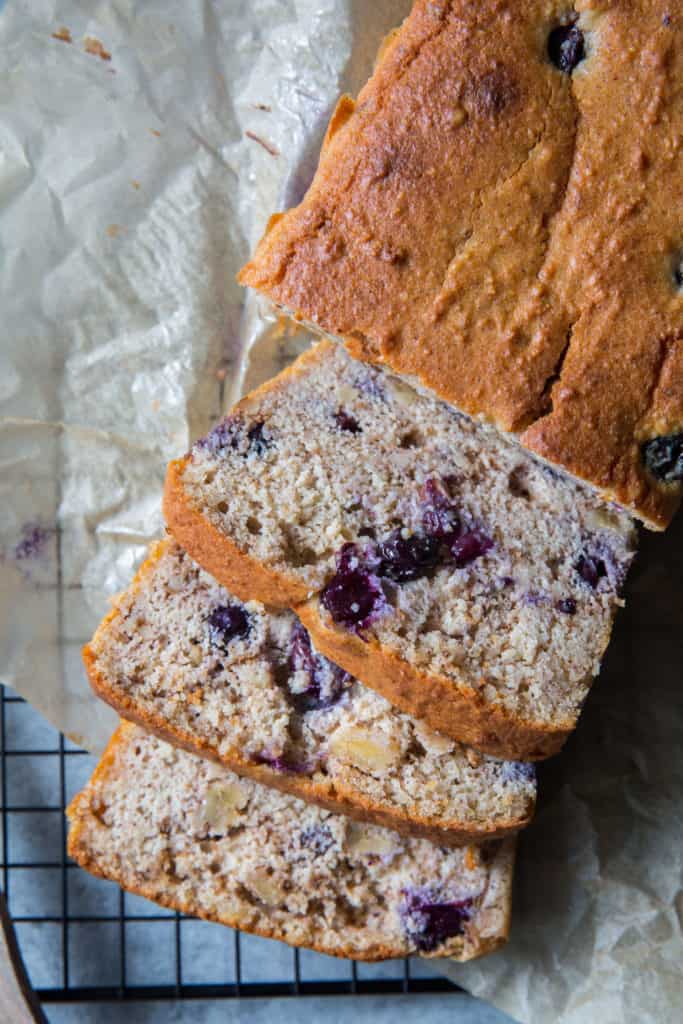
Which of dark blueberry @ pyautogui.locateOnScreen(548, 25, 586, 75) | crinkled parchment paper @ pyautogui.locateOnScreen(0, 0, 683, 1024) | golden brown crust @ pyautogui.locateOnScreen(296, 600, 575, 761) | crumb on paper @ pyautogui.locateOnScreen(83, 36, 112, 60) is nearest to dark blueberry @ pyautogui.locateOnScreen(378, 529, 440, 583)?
golden brown crust @ pyautogui.locateOnScreen(296, 600, 575, 761)

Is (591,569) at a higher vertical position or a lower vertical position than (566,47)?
lower

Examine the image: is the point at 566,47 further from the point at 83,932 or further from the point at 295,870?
the point at 83,932

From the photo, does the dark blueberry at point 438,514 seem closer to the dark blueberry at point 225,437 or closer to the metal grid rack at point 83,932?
the dark blueberry at point 225,437

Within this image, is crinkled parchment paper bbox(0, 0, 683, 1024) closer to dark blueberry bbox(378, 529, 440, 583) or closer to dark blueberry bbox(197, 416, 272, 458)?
dark blueberry bbox(197, 416, 272, 458)

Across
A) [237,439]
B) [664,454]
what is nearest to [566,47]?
[664,454]

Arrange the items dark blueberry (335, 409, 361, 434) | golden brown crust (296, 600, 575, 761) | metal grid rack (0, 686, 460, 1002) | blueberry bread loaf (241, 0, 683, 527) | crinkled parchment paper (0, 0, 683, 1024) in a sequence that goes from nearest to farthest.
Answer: blueberry bread loaf (241, 0, 683, 527), golden brown crust (296, 600, 575, 761), dark blueberry (335, 409, 361, 434), crinkled parchment paper (0, 0, 683, 1024), metal grid rack (0, 686, 460, 1002)

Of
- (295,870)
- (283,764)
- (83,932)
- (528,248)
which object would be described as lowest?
(83,932)

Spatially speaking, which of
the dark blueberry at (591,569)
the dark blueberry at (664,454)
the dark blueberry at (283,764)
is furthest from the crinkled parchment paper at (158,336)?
the dark blueberry at (664,454)
